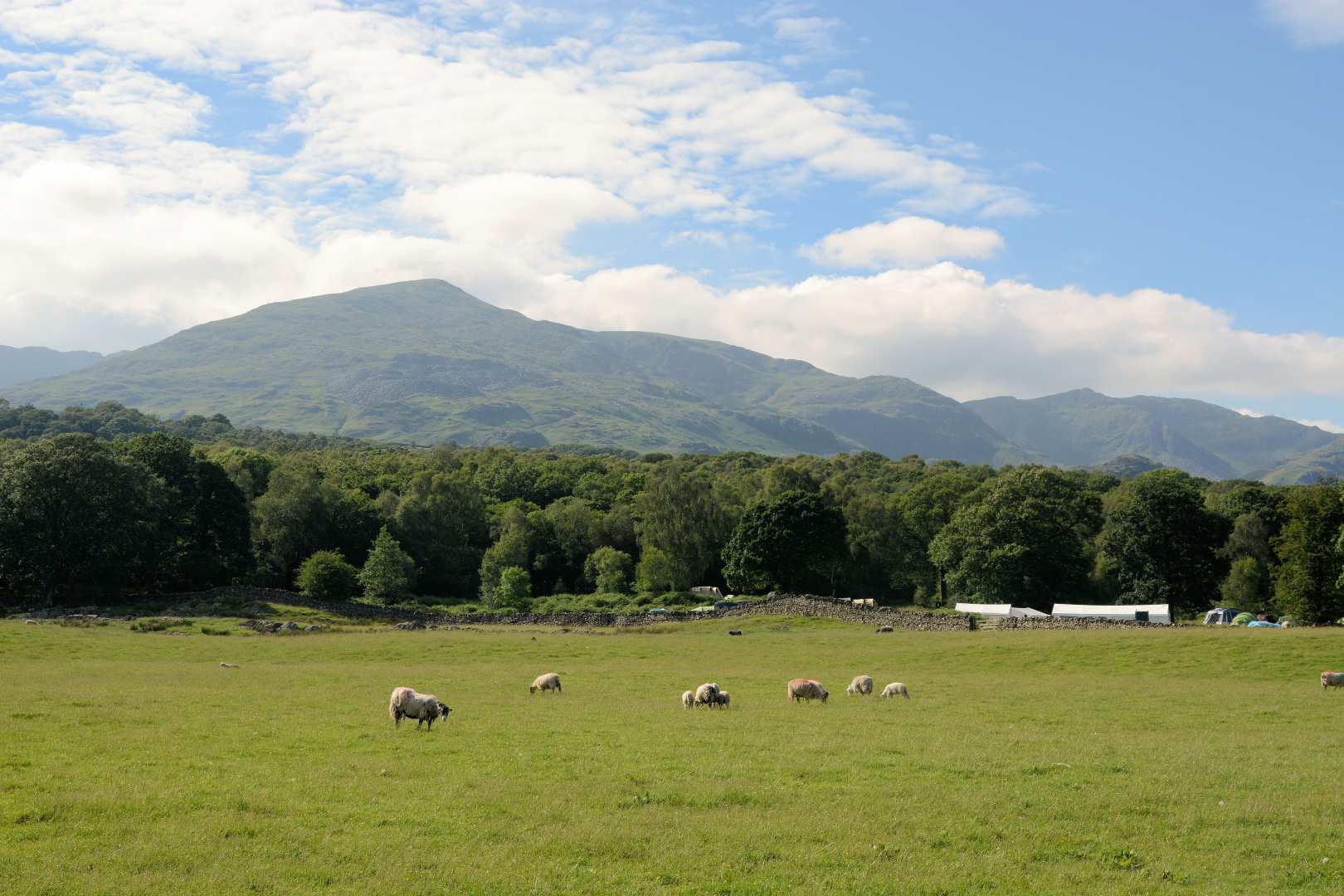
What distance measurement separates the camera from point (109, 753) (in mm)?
19328

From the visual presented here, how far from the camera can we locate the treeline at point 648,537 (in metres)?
71.9

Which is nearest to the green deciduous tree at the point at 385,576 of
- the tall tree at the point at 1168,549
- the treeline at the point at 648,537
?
the treeline at the point at 648,537

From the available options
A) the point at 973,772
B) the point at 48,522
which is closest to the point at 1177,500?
the point at 973,772

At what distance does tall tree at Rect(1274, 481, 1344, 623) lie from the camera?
2675 inches

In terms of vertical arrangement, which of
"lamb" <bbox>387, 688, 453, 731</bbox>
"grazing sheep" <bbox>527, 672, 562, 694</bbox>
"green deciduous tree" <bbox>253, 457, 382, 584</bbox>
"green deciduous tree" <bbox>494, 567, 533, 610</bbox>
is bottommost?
"green deciduous tree" <bbox>494, 567, 533, 610</bbox>

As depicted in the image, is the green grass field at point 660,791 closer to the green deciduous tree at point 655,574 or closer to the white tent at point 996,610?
the white tent at point 996,610

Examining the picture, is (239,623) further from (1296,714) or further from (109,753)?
(1296,714)

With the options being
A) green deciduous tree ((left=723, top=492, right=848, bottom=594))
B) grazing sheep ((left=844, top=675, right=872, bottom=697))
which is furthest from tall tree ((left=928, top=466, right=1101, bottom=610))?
grazing sheep ((left=844, top=675, right=872, bottom=697))

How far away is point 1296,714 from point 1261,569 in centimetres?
8340

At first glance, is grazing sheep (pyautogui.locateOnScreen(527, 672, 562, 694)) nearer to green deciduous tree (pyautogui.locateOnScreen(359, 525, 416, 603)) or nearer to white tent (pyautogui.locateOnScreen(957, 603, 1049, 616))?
white tent (pyautogui.locateOnScreen(957, 603, 1049, 616))

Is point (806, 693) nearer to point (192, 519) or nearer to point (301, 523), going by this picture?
point (192, 519)

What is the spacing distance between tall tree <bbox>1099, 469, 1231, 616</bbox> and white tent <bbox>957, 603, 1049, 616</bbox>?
13.1m

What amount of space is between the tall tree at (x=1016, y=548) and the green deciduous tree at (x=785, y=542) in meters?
10.8

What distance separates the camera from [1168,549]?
8469 centimetres
